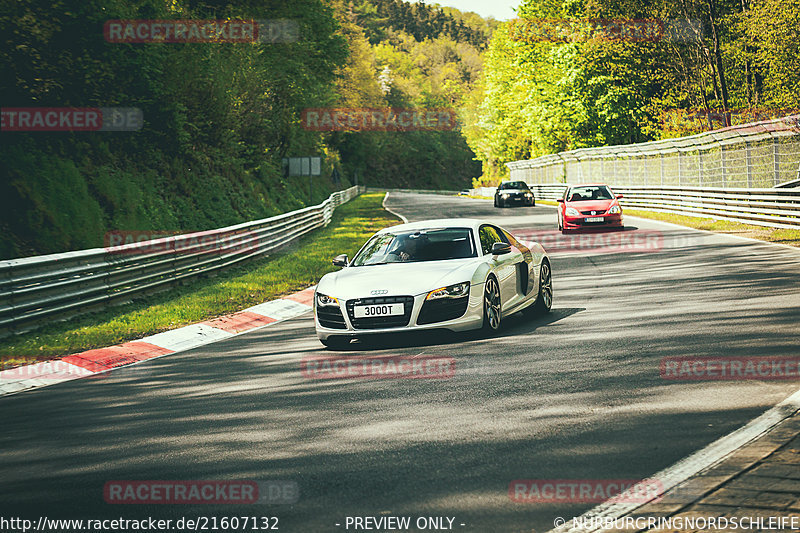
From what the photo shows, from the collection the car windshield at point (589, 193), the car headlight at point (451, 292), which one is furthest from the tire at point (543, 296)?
the car windshield at point (589, 193)

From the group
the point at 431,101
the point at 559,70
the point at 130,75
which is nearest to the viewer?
the point at 130,75

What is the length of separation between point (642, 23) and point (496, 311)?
44066 millimetres

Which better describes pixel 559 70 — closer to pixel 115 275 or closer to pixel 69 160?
pixel 69 160

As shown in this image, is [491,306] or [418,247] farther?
[418,247]

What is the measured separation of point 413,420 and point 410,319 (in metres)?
3.11

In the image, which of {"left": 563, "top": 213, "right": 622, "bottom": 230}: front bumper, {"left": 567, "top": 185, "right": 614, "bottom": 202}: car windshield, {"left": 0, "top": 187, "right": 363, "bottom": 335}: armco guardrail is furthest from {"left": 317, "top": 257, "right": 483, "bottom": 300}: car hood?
{"left": 567, "top": 185, "right": 614, "bottom": 202}: car windshield

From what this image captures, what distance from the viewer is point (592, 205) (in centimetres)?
2684

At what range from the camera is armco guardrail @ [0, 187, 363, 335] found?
11953 mm

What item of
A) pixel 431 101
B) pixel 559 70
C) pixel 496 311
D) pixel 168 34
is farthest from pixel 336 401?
pixel 431 101

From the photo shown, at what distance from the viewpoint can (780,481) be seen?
4.58 metres

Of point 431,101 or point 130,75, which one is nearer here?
point 130,75

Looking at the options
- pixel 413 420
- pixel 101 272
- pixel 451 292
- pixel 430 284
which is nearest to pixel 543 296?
pixel 451 292

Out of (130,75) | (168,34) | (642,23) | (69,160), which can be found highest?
(642,23)

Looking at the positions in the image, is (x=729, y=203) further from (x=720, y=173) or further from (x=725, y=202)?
(x=720, y=173)
